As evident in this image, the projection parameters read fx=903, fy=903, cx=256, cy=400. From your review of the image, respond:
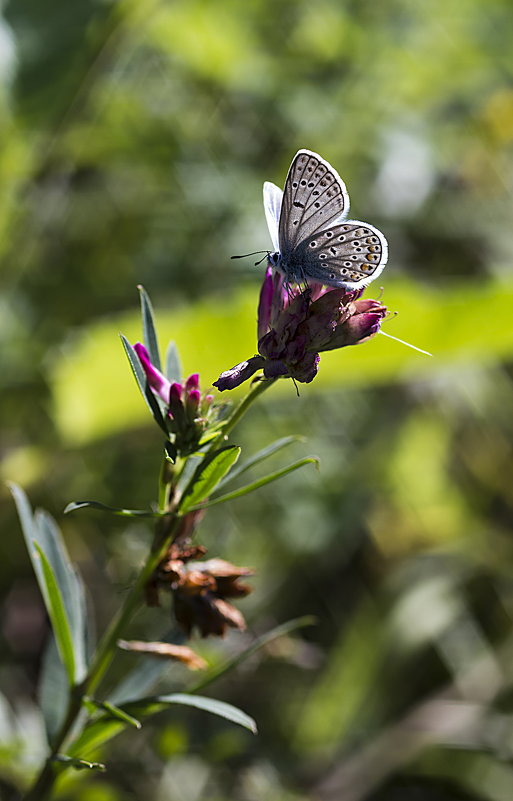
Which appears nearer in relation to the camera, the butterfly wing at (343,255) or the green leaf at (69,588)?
the butterfly wing at (343,255)

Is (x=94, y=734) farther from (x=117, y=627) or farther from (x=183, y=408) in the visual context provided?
(x=183, y=408)

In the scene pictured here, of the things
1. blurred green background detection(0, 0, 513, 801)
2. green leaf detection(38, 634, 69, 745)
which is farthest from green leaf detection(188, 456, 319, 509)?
blurred green background detection(0, 0, 513, 801)

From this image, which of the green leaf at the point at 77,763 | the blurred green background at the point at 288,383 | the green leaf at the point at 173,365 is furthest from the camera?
the blurred green background at the point at 288,383

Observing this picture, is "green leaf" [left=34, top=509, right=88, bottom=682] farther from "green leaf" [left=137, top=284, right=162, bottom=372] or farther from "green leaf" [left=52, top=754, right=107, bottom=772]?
"green leaf" [left=137, top=284, right=162, bottom=372]

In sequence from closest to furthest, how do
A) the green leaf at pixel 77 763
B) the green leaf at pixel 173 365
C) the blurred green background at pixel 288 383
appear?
the green leaf at pixel 77 763 < the green leaf at pixel 173 365 < the blurred green background at pixel 288 383

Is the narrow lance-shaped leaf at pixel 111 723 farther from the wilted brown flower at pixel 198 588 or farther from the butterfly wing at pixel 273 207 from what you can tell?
the butterfly wing at pixel 273 207

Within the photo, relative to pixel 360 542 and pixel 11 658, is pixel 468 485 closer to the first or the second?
pixel 360 542

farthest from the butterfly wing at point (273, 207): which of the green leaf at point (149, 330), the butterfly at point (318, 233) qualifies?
the green leaf at point (149, 330)
